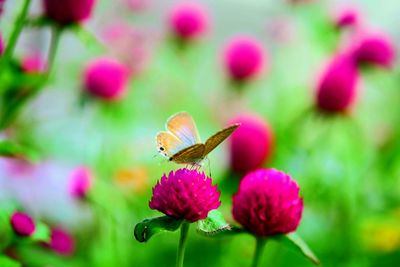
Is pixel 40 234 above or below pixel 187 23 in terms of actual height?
below

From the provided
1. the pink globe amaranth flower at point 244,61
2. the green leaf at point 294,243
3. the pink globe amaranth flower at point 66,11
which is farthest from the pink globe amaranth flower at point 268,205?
the pink globe amaranth flower at point 244,61

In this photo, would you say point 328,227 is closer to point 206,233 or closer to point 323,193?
point 323,193

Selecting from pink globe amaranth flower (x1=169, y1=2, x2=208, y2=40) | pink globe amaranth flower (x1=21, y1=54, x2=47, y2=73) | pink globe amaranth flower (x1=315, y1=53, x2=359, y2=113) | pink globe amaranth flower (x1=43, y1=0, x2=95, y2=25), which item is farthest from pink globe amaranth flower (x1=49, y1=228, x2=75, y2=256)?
pink globe amaranth flower (x1=169, y1=2, x2=208, y2=40)

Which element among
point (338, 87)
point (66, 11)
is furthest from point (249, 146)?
point (66, 11)

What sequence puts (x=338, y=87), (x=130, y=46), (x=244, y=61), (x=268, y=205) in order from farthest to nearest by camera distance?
(x=130, y=46)
(x=244, y=61)
(x=338, y=87)
(x=268, y=205)

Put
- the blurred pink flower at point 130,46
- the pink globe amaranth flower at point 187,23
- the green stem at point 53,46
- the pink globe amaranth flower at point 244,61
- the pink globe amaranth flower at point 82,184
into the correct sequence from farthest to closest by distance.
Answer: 1. the blurred pink flower at point 130,46
2. the pink globe amaranth flower at point 187,23
3. the pink globe amaranth flower at point 244,61
4. the pink globe amaranth flower at point 82,184
5. the green stem at point 53,46

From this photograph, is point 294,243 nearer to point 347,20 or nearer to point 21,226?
point 21,226

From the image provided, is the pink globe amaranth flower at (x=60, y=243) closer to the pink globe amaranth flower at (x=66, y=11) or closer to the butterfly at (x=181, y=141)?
the pink globe amaranth flower at (x=66, y=11)
